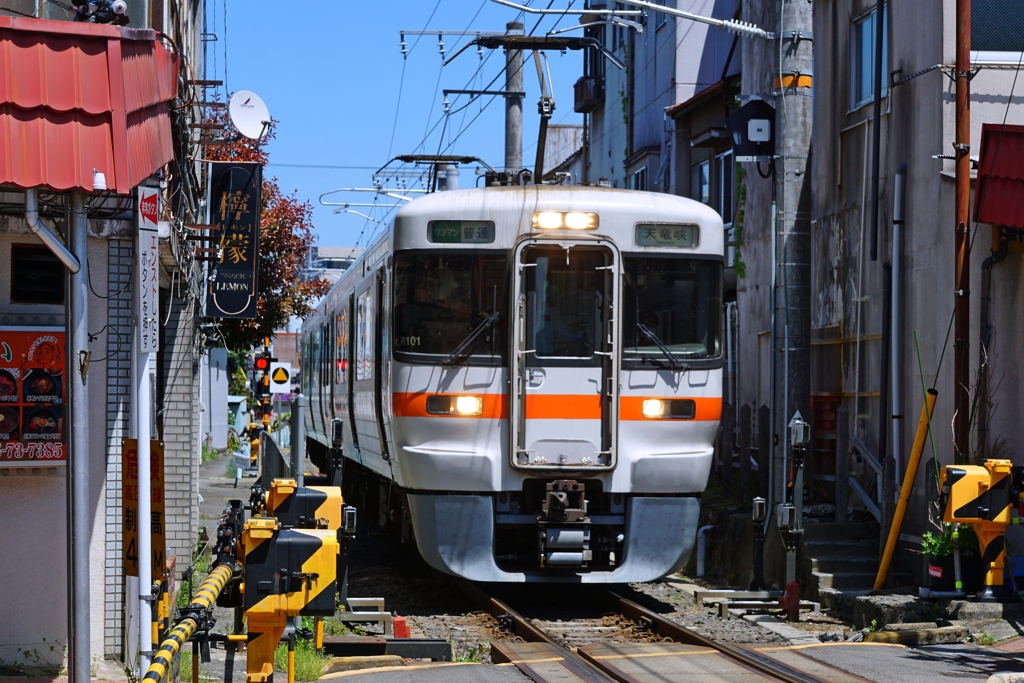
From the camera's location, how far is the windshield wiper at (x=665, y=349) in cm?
1080

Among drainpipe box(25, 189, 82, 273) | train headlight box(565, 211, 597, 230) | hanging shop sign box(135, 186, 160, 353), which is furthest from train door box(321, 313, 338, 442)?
drainpipe box(25, 189, 82, 273)

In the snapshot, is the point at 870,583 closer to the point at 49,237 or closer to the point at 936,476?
the point at 936,476

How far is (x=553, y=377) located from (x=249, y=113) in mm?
5561

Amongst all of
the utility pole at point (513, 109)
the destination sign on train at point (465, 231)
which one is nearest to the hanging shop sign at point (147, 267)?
the destination sign on train at point (465, 231)

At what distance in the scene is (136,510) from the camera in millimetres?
6668

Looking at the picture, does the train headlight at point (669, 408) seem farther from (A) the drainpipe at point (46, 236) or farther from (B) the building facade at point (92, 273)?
(A) the drainpipe at point (46, 236)

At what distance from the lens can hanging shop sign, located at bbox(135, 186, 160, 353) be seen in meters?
6.88

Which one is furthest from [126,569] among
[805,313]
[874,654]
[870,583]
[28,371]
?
[805,313]

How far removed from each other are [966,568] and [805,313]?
11.9ft

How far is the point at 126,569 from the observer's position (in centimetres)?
684

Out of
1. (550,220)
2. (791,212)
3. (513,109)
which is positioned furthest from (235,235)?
(513,109)

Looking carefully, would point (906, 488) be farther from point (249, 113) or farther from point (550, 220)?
point (249, 113)

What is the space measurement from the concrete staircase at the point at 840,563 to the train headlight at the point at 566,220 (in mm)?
3786

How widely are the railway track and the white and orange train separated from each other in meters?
0.40
